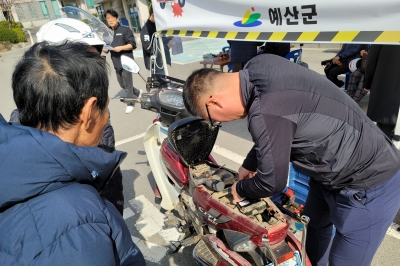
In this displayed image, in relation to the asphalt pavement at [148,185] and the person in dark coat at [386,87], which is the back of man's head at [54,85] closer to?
the asphalt pavement at [148,185]

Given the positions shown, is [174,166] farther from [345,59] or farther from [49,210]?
[345,59]

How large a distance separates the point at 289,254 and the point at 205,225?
738 mm

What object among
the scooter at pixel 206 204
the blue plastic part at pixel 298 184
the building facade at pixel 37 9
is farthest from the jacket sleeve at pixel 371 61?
the building facade at pixel 37 9

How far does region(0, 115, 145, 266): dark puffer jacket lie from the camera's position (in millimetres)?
720

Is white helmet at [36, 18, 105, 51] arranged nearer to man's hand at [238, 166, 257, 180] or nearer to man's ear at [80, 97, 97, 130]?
man's ear at [80, 97, 97, 130]

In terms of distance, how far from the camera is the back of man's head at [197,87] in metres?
1.40

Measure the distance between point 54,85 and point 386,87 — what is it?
2634mm

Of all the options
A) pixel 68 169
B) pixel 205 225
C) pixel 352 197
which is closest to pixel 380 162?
pixel 352 197

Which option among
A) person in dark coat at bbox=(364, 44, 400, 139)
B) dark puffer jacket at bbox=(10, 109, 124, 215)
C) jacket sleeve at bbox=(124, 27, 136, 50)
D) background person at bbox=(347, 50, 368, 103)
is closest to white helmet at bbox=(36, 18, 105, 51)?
dark puffer jacket at bbox=(10, 109, 124, 215)

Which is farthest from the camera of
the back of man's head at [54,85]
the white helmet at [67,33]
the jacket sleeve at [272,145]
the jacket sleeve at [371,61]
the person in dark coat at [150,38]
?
the person in dark coat at [150,38]

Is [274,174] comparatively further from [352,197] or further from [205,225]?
[205,225]

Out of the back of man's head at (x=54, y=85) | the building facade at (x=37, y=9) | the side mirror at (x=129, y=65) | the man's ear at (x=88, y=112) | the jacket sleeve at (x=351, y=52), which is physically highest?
the building facade at (x=37, y=9)

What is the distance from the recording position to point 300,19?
2047 mm

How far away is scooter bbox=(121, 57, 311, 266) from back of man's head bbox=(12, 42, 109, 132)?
44.0 inches
